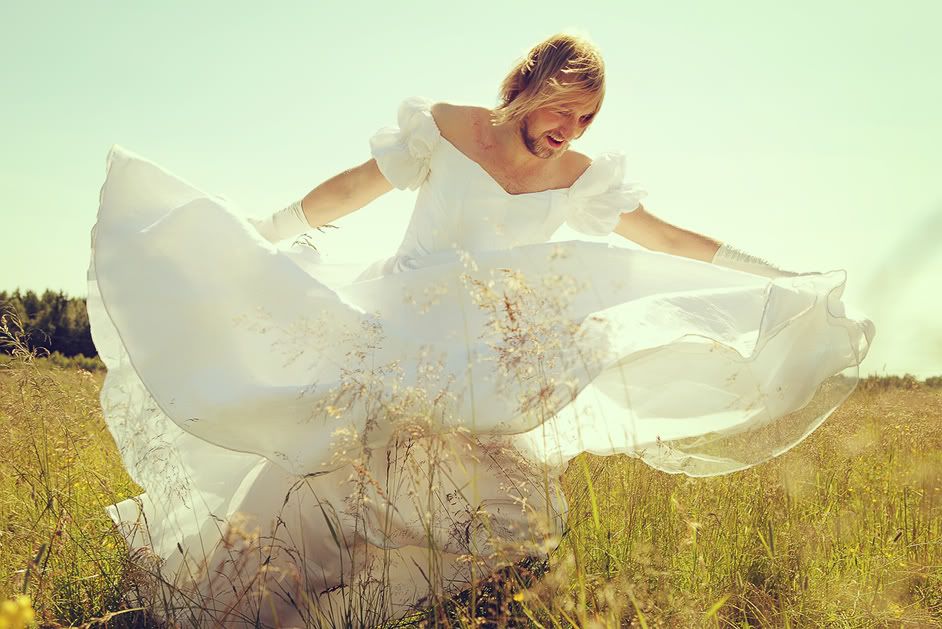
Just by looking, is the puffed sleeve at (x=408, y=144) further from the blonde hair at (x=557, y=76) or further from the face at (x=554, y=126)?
the face at (x=554, y=126)

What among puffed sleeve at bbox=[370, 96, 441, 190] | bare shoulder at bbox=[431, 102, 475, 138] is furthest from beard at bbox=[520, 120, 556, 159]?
puffed sleeve at bbox=[370, 96, 441, 190]

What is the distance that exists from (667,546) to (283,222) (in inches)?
90.5

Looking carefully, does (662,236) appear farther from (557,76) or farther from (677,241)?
(557,76)

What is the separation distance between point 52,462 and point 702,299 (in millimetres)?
3258

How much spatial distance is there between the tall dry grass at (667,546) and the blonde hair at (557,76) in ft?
5.63

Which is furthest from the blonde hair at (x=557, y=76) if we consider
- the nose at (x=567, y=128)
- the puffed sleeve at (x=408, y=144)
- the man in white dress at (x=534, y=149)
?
the puffed sleeve at (x=408, y=144)

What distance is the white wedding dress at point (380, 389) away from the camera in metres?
2.45

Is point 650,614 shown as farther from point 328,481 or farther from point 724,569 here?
point 328,481

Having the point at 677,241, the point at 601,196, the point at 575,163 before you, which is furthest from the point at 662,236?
the point at 575,163

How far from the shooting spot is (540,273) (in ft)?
10.4

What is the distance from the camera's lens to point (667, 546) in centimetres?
275

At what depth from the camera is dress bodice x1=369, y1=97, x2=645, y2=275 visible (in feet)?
11.4

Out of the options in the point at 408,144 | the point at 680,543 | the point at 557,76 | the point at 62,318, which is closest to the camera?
the point at 680,543

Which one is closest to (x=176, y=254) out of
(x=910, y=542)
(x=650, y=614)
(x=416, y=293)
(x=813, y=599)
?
(x=416, y=293)
